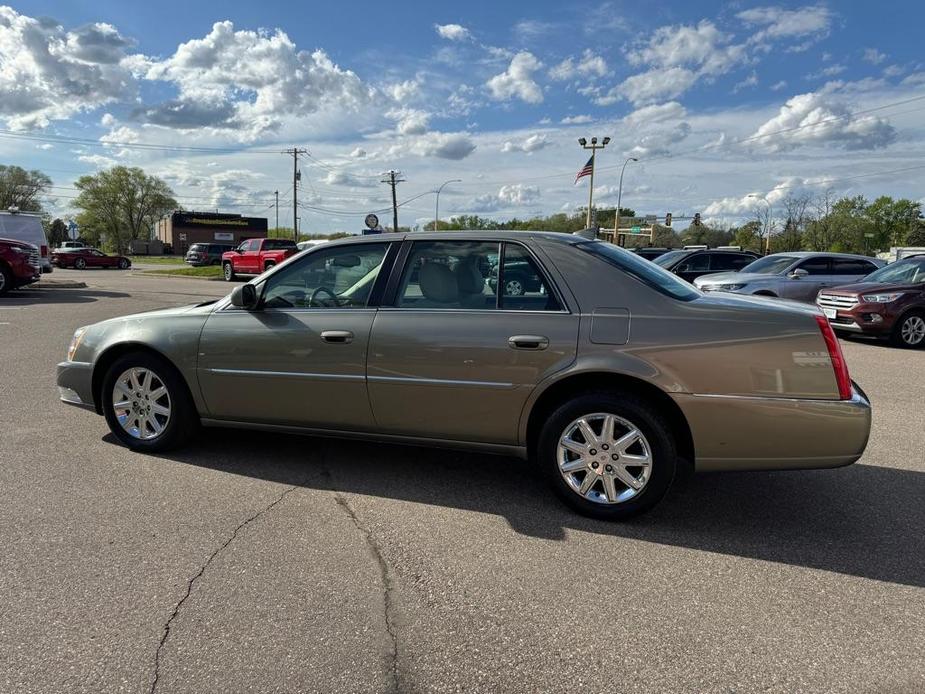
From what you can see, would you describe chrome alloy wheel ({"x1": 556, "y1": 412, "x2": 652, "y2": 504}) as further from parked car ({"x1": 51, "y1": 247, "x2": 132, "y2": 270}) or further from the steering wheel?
parked car ({"x1": 51, "y1": 247, "x2": 132, "y2": 270})

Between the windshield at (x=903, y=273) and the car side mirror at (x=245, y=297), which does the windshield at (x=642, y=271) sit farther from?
the windshield at (x=903, y=273)

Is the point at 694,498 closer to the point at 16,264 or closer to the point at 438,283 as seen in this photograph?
the point at 438,283

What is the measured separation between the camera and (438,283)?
3.91 meters

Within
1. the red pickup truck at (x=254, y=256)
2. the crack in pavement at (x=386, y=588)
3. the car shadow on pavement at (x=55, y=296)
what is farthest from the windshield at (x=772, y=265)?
the red pickup truck at (x=254, y=256)

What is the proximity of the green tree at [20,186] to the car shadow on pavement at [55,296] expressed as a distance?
7544 cm

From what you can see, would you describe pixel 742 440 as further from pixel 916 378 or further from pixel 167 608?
pixel 916 378

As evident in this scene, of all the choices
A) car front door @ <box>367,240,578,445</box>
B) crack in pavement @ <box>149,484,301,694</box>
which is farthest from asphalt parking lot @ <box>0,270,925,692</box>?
car front door @ <box>367,240,578,445</box>

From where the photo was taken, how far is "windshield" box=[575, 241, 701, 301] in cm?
354

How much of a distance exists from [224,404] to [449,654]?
8.57ft

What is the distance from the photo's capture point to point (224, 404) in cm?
428

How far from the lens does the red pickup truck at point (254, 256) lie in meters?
26.2

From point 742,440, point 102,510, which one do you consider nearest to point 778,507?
point 742,440

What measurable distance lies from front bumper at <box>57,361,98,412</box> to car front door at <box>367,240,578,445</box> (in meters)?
2.34

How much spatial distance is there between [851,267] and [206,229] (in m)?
87.6
